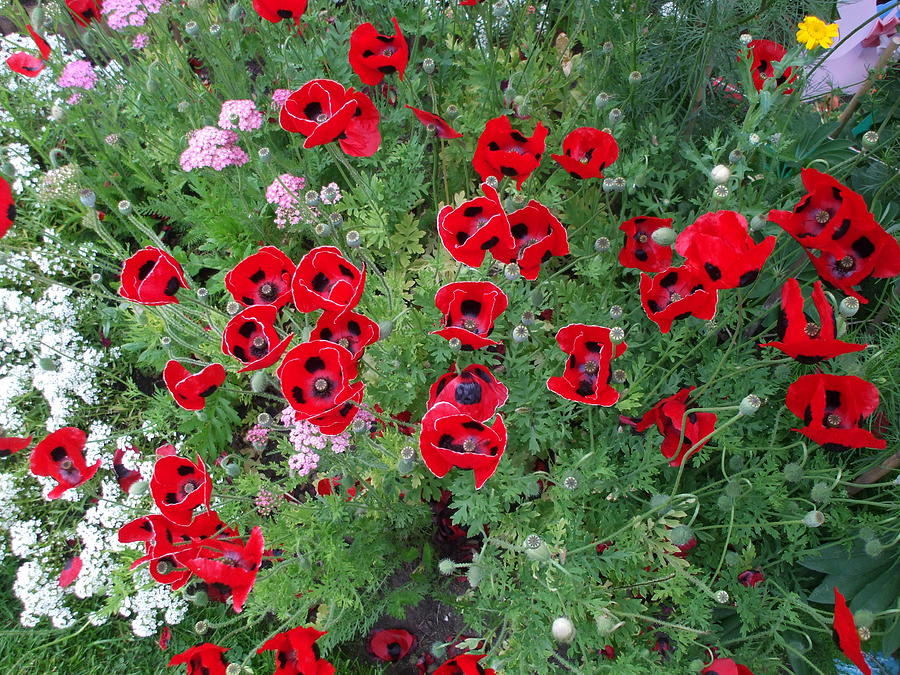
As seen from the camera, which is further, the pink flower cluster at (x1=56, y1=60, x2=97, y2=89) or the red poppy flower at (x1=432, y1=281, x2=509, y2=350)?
the pink flower cluster at (x1=56, y1=60, x2=97, y2=89)

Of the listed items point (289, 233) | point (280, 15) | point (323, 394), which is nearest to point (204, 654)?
point (323, 394)

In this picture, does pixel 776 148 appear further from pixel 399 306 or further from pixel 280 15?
pixel 280 15

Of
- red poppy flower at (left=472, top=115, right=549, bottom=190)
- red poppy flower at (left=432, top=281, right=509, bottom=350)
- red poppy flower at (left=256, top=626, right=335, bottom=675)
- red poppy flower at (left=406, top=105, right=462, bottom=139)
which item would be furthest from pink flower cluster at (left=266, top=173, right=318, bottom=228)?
red poppy flower at (left=256, top=626, right=335, bottom=675)

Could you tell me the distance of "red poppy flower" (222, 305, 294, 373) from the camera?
164 centimetres

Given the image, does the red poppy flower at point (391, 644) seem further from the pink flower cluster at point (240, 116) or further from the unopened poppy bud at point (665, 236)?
the pink flower cluster at point (240, 116)

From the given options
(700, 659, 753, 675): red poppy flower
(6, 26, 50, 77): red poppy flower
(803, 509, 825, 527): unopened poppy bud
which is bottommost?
(700, 659, 753, 675): red poppy flower

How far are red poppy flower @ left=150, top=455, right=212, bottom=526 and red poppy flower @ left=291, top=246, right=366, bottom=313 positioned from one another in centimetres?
53

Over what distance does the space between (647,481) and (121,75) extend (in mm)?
3331

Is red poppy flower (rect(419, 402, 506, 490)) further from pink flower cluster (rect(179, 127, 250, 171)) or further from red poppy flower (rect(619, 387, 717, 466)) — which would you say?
pink flower cluster (rect(179, 127, 250, 171))

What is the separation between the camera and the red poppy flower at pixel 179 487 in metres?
1.72

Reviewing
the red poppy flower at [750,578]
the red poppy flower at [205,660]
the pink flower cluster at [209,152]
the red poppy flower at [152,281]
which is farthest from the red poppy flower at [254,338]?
the red poppy flower at [750,578]

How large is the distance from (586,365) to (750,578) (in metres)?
0.98

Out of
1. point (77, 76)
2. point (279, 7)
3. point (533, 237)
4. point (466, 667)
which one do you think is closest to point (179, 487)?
point (466, 667)

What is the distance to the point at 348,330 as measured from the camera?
5.80 feet
